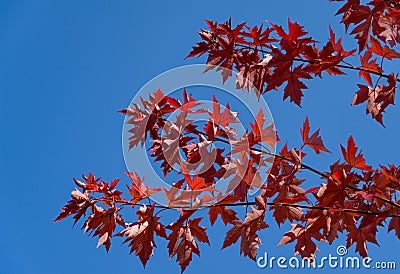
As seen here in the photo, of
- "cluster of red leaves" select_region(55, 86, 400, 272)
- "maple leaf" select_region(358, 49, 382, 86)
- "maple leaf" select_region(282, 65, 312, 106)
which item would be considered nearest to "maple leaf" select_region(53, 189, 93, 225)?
"cluster of red leaves" select_region(55, 86, 400, 272)

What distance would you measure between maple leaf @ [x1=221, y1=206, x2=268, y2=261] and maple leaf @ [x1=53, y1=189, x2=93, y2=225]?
0.84 metres

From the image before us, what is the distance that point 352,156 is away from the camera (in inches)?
73.4

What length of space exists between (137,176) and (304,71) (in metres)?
1.01

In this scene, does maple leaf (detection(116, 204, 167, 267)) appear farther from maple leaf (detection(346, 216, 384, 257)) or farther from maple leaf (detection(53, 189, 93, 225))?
maple leaf (detection(346, 216, 384, 257))

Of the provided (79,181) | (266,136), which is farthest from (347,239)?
(79,181)

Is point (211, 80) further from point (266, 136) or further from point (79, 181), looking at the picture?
point (79, 181)

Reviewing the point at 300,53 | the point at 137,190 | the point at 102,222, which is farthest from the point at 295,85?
the point at 102,222

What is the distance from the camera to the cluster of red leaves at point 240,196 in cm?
190

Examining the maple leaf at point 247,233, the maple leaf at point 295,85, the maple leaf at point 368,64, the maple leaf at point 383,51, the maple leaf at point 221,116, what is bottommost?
the maple leaf at point 247,233

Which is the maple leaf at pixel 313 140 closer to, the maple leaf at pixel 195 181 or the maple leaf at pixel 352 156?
the maple leaf at pixel 352 156

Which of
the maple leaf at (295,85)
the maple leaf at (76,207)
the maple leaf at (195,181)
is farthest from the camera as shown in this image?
the maple leaf at (76,207)

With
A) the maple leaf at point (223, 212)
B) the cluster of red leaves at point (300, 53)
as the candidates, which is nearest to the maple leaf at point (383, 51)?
the cluster of red leaves at point (300, 53)

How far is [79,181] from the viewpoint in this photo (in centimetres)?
251

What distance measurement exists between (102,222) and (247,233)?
0.85 meters
